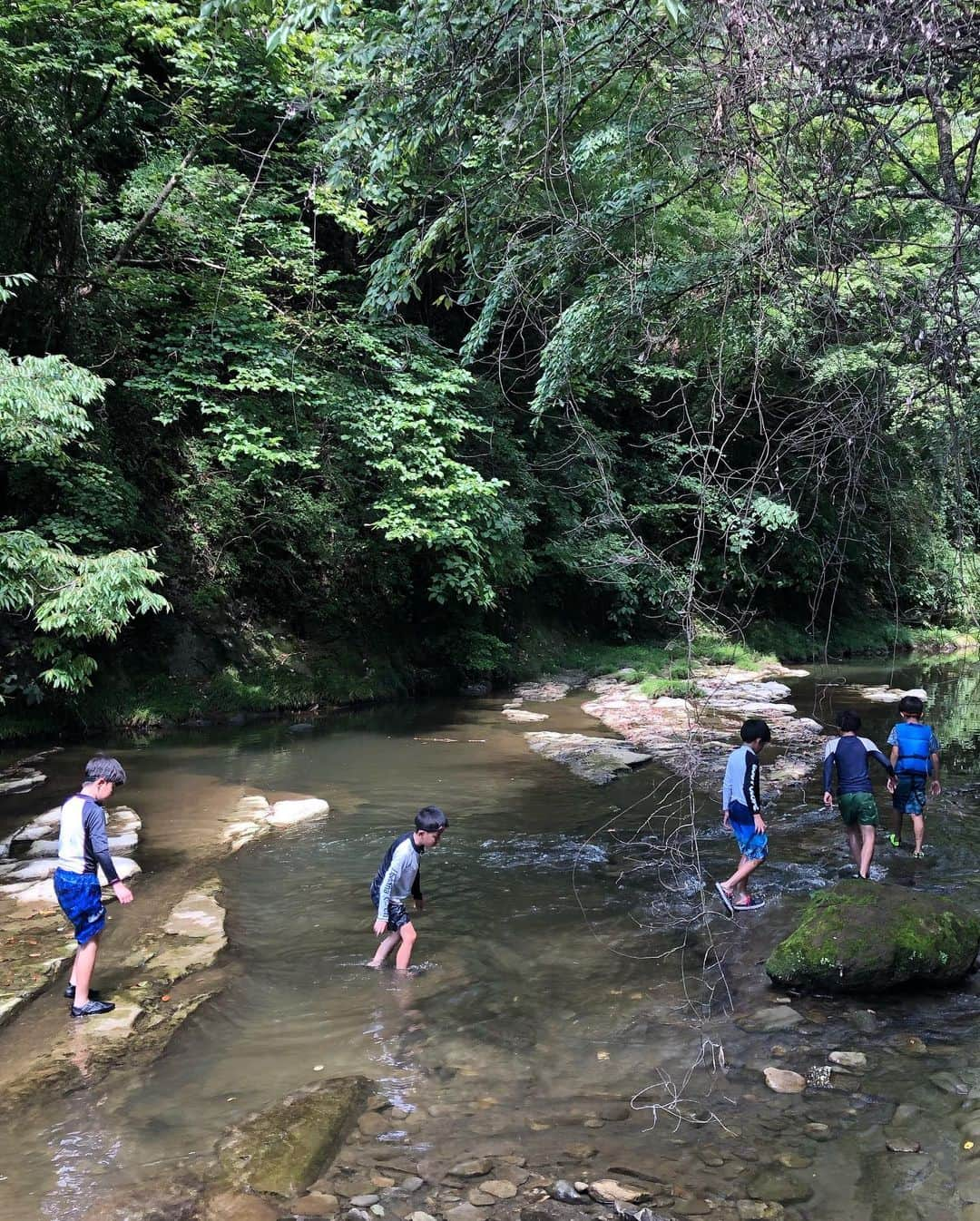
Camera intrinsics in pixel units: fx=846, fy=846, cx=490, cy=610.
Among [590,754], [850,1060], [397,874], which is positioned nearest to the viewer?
[850,1060]

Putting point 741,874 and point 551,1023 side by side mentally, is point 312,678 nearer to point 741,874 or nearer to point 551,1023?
point 741,874

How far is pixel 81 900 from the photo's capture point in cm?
506

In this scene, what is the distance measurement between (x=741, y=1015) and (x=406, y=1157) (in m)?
2.21

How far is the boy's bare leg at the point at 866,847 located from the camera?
681 centimetres

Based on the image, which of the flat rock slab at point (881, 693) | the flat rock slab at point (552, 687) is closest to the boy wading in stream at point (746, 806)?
the flat rock slab at point (552, 687)

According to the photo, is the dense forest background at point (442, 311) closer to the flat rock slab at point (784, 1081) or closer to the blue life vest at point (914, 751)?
the blue life vest at point (914, 751)

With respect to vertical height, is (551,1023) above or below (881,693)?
above

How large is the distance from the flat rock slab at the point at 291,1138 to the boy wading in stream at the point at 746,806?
3.38 metres

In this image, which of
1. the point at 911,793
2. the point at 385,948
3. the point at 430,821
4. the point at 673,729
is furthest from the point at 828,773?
the point at 673,729

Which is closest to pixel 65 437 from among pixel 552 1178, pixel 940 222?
pixel 552 1178

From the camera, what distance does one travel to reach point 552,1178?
3.50 metres

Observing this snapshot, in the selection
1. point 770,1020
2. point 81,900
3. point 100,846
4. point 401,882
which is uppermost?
point 100,846

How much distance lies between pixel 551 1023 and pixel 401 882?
1301 millimetres

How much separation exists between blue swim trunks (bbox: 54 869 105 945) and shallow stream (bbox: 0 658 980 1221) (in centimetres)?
53
